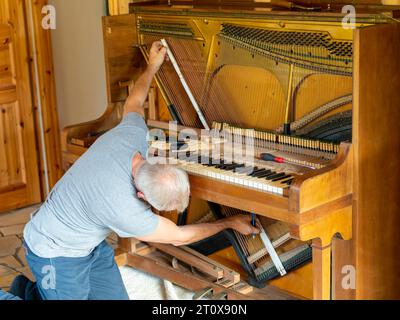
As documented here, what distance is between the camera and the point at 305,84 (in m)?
2.95

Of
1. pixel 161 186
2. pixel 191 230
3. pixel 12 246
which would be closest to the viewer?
pixel 161 186

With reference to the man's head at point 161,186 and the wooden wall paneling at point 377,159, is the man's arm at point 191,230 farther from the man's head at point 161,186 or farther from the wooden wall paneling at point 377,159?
the wooden wall paneling at point 377,159

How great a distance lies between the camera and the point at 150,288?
12.2 feet

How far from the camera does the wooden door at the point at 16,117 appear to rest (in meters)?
4.79

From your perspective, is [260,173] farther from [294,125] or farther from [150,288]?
[150,288]

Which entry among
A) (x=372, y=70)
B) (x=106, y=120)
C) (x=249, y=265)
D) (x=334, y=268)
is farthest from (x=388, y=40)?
(x=106, y=120)

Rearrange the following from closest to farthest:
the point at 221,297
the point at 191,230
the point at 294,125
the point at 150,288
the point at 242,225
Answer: the point at 191,230 < the point at 294,125 < the point at 242,225 < the point at 221,297 < the point at 150,288

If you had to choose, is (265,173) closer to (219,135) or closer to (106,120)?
(219,135)

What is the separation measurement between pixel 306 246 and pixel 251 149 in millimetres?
510

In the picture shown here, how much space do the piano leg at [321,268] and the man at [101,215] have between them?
51 cm

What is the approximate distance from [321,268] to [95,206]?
857mm

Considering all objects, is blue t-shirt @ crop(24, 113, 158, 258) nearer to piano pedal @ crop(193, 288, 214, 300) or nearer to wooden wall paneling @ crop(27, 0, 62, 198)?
piano pedal @ crop(193, 288, 214, 300)

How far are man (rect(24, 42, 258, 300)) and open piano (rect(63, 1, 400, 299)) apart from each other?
0.99 ft

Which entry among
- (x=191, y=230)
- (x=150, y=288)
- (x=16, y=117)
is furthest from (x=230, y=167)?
(x=16, y=117)
